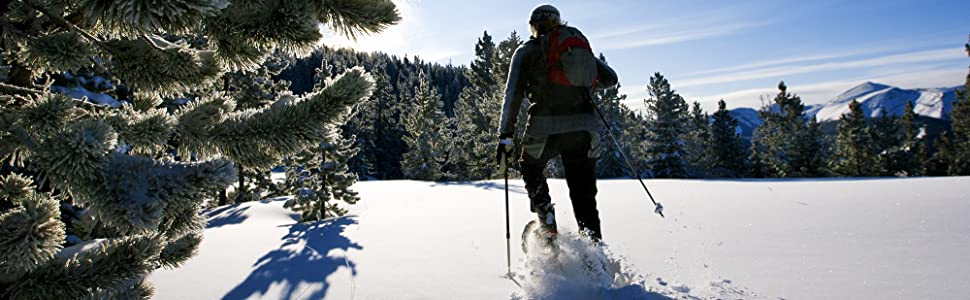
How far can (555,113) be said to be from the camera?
3.16 metres

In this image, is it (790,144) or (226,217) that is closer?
(226,217)

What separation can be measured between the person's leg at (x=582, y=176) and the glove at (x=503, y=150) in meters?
0.41

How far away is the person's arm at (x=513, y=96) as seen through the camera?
3225 millimetres

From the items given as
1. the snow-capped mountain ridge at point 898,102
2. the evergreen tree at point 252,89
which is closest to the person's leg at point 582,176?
the evergreen tree at point 252,89

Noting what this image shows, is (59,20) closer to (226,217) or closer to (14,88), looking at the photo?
(14,88)

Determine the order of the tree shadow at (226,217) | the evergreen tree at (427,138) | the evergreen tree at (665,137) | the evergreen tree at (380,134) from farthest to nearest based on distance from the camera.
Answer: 1. the evergreen tree at (380,134)
2. the evergreen tree at (427,138)
3. the evergreen tree at (665,137)
4. the tree shadow at (226,217)

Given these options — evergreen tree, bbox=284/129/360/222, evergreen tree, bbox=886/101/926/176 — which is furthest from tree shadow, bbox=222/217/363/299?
evergreen tree, bbox=886/101/926/176

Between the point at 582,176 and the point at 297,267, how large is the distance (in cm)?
225

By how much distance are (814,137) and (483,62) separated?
25438 millimetres

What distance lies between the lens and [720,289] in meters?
2.46

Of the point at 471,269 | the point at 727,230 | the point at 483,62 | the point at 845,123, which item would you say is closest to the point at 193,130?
the point at 471,269

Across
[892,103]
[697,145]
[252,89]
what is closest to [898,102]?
[892,103]

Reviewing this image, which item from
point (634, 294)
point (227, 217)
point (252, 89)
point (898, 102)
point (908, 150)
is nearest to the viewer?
point (634, 294)

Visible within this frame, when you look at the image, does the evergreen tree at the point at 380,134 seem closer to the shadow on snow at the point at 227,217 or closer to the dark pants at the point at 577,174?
the shadow on snow at the point at 227,217
